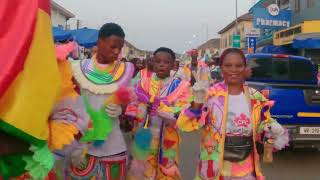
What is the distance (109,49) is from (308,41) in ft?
62.0

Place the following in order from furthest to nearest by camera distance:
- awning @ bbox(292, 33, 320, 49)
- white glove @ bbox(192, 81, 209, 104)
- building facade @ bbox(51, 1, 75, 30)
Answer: building facade @ bbox(51, 1, 75, 30), awning @ bbox(292, 33, 320, 49), white glove @ bbox(192, 81, 209, 104)

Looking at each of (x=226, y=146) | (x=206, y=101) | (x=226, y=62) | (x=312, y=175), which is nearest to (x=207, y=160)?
(x=226, y=146)

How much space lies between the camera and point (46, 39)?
2236mm

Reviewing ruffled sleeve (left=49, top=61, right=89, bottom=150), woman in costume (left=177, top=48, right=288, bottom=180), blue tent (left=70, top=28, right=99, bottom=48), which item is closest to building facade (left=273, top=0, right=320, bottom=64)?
blue tent (left=70, top=28, right=99, bottom=48)

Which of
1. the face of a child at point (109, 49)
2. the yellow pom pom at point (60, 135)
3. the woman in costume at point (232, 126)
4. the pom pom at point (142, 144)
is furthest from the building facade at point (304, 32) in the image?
the yellow pom pom at point (60, 135)

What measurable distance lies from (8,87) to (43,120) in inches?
8.8

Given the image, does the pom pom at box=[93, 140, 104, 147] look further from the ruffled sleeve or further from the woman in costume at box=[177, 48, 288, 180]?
the ruffled sleeve

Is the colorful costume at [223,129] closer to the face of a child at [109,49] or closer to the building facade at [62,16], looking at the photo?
the face of a child at [109,49]

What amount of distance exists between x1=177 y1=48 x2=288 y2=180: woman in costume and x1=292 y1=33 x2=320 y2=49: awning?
18004 millimetres

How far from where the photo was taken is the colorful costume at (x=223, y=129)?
3830mm

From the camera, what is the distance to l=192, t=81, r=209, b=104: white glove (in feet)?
12.2

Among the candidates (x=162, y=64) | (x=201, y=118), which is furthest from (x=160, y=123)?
(x=201, y=118)

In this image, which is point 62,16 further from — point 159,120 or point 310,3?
point 159,120

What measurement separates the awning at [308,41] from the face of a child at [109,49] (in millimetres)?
18248
